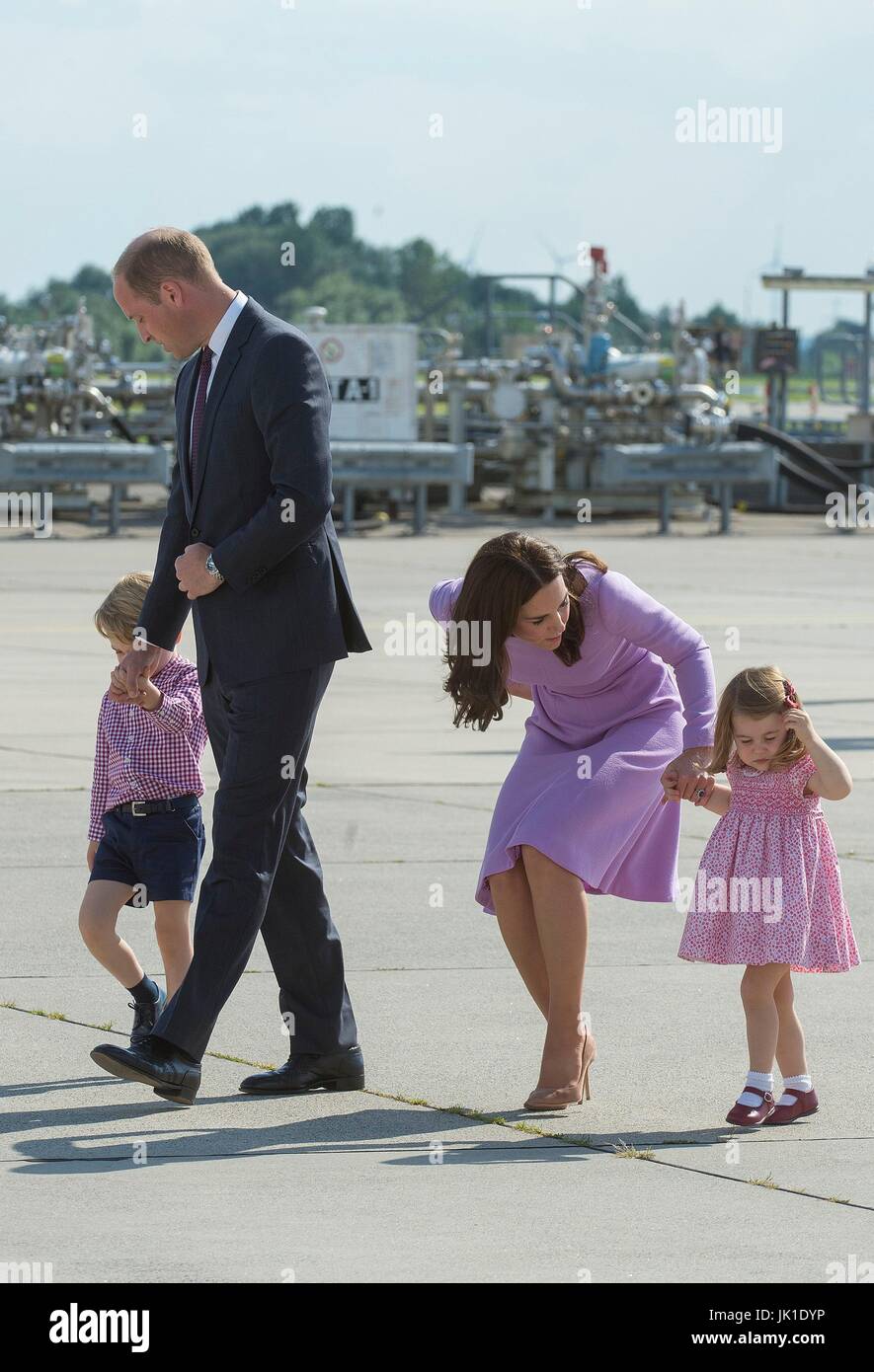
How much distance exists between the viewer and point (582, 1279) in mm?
3951

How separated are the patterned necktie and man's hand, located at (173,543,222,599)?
0.24 metres

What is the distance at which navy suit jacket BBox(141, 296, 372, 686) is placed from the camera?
5188 mm

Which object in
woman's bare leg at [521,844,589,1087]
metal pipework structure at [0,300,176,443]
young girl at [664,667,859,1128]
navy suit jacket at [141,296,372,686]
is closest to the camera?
navy suit jacket at [141,296,372,686]

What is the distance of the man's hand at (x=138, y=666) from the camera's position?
560cm

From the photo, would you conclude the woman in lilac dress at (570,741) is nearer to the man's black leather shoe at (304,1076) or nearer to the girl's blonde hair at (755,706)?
the girl's blonde hair at (755,706)

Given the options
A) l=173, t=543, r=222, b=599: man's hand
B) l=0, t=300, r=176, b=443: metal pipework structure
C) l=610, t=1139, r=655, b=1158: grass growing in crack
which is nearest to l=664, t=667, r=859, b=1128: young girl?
l=610, t=1139, r=655, b=1158: grass growing in crack

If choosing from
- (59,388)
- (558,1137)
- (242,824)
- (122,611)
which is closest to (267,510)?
(242,824)

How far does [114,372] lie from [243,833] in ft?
99.4

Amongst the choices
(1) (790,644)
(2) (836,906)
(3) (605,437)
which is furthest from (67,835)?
(3) (605,437)

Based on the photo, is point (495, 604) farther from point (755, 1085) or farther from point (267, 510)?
point (755, 1085)

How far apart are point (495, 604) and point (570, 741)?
0.55 m

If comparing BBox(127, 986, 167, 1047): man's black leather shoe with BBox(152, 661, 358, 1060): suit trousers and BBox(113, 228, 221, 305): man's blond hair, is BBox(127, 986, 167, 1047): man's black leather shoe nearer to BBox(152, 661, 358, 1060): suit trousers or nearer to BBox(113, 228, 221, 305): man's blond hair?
BBox(152, 661, 358, 1060): suit trousers

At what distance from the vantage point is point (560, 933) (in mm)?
5449

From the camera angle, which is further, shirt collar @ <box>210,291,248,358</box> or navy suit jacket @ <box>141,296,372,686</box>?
shirt collar @ <box>210,291,248,358</box>
